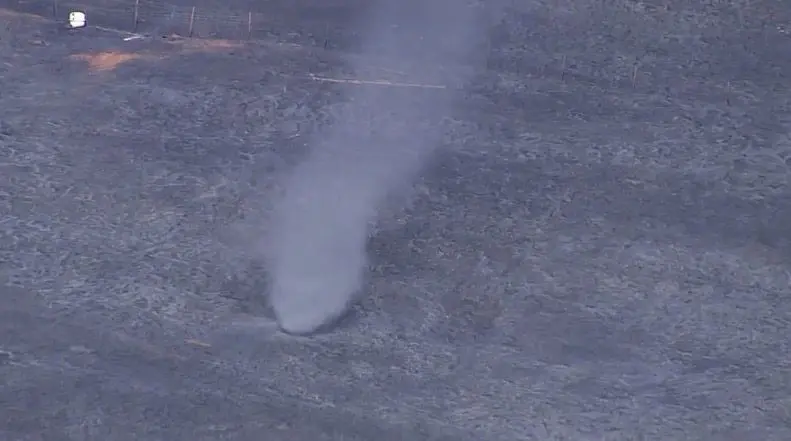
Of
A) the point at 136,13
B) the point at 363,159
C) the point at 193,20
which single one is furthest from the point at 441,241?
the point at 136,13

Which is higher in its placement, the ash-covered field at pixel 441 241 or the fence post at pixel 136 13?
the fence post at pixel 136 13

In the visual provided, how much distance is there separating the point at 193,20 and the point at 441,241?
364 centimetres

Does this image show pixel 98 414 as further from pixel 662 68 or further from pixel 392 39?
pixel 662 68

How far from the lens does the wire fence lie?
28.6 ft

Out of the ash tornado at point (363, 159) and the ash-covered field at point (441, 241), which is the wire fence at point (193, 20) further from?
the ash tornado at point (363, 159)

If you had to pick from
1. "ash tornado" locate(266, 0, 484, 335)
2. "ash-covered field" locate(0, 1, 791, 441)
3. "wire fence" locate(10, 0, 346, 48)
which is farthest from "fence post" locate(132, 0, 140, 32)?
"ash tornado" locate(266, 0, 484, 335)

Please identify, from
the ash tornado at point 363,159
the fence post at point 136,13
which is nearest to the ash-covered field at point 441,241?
the ash tornado at point 363,159

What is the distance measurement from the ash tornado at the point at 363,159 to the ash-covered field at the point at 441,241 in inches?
5.8

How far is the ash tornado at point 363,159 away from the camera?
324 inches

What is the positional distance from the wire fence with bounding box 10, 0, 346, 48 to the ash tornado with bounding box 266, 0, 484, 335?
66 cm

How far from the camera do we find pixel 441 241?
8.29 m

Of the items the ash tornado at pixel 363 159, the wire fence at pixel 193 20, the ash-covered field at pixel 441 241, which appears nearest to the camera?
the ash-covered field at pixel 441 241

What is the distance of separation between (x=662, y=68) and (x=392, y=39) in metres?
2.91

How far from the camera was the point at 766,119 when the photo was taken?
8414 millimetres
